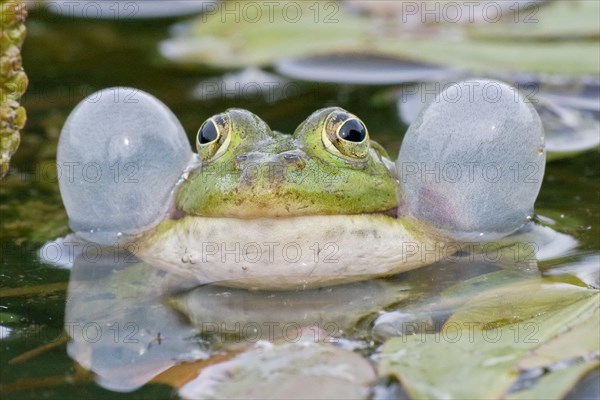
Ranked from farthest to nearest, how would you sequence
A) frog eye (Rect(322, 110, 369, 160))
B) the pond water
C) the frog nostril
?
frog eye (Rect(322, 110, 369, 160)) → the frog nostril → the pond water

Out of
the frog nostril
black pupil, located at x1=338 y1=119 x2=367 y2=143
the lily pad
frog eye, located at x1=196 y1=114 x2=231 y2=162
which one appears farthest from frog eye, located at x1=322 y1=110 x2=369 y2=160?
the lily pad

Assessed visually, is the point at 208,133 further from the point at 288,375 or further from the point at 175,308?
the point at 288,375

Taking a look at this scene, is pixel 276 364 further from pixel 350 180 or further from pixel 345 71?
pixel 345 71

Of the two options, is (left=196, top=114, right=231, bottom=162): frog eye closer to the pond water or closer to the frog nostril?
the frog nostril

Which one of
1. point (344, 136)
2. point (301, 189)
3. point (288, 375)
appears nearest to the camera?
point (288, 375)

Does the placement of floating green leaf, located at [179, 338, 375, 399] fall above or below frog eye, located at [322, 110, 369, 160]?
below

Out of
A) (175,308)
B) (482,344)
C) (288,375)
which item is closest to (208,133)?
(175,308)

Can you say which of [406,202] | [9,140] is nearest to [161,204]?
[9,140]
